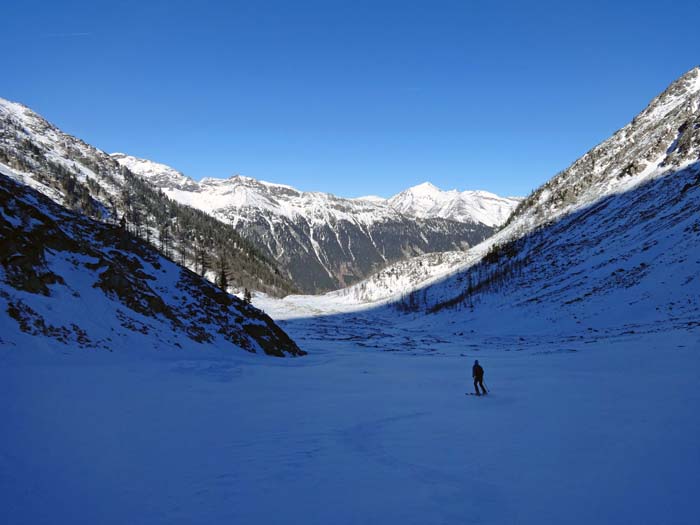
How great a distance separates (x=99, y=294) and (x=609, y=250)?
340 ft

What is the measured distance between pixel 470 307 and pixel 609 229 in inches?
1688

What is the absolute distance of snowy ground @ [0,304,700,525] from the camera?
741cm

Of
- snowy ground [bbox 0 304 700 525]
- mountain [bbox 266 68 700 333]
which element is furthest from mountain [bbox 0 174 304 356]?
mountain [bbox 266 68 700 333]

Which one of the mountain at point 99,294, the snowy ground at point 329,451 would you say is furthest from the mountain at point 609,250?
the mountain at point 99,294

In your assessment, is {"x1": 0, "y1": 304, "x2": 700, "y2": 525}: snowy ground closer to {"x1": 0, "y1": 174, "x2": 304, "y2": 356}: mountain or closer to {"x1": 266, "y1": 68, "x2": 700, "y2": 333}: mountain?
{"x1": 0, "y1": 174, "x2": 304, "y2": 356}: mountain

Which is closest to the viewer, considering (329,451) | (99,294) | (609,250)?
(329,451)

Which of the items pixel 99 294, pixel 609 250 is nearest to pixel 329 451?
pixel 99 294

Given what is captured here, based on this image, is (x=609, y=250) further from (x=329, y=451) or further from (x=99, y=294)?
(x=329, y=451)

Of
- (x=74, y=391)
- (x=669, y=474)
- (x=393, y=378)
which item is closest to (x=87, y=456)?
(x=74, y=391)

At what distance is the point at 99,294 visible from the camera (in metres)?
28.8

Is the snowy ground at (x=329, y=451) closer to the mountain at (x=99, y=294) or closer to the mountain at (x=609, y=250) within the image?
the mountain at (x=99, y=294)

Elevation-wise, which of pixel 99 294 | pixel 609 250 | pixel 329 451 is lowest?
pixel 329 451

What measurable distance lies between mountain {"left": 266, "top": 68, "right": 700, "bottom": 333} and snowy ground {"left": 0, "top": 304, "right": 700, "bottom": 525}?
40108mm

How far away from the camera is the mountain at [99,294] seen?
22.6 metres
